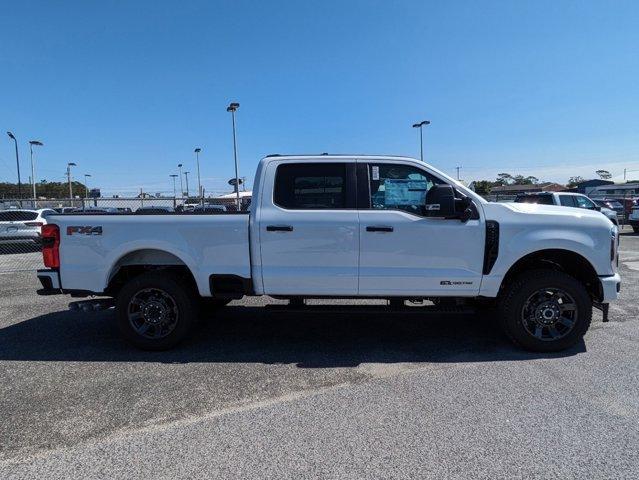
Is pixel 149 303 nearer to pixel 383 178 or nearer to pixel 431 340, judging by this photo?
pixel 383 178

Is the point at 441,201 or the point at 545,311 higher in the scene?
the point at 441,201

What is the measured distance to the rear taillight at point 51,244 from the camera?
505cm

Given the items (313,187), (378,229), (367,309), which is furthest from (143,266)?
(378,229)

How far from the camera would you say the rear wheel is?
504 cm

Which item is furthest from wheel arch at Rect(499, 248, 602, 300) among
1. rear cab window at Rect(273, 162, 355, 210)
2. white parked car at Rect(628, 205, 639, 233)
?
white parked car at Rect(628, 205, 639, 233)

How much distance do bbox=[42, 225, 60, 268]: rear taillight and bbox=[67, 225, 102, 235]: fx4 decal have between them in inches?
5.7

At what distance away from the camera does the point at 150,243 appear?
500 centimetres

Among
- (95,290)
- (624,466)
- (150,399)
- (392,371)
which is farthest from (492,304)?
(95,290)

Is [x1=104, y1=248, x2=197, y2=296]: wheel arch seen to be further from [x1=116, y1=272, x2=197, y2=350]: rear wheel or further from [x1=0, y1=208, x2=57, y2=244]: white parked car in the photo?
[x1=0, y1=208, x2=57, y2=244]: white parked car

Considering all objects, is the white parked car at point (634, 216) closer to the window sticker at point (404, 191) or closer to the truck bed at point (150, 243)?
the window sticker at point (404, 191)

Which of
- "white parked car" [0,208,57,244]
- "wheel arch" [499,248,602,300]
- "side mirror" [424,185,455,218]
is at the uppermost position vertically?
"side mirror" [424,185,455,218]

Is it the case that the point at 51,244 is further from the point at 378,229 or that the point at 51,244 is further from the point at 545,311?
the point at 545,311

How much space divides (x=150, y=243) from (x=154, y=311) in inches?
29.4

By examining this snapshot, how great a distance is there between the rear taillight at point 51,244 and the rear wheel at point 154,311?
2.61 feet
